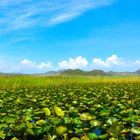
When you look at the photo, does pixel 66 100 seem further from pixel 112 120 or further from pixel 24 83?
pixel 24 83

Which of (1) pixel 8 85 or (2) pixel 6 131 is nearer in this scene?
(2) pixel 6 131

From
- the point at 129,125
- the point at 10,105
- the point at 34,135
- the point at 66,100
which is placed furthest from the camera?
the point at 66,100

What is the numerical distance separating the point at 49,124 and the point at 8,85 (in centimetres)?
1599

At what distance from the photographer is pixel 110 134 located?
474 centimetres

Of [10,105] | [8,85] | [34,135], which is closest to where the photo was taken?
[34,135]

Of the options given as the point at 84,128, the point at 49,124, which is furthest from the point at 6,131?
the point at 84,128

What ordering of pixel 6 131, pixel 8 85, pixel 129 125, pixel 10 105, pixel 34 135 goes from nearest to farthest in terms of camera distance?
pixel 34 135
pixel 6 131
pixel 129 125
pixel 10 105
pixel 8 85

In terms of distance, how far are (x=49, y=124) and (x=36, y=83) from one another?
18113 mm

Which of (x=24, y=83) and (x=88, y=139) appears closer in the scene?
(x=88, y=139)

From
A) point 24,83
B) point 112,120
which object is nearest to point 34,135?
point 112,120

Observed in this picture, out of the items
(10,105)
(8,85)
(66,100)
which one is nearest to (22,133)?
(10,105)

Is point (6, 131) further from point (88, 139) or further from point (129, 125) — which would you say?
point (129, 125)

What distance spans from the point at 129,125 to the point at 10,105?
14.7ft

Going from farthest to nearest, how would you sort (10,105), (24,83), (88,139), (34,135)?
(24,83) < (10,105) < (34,135) < (88,139)
